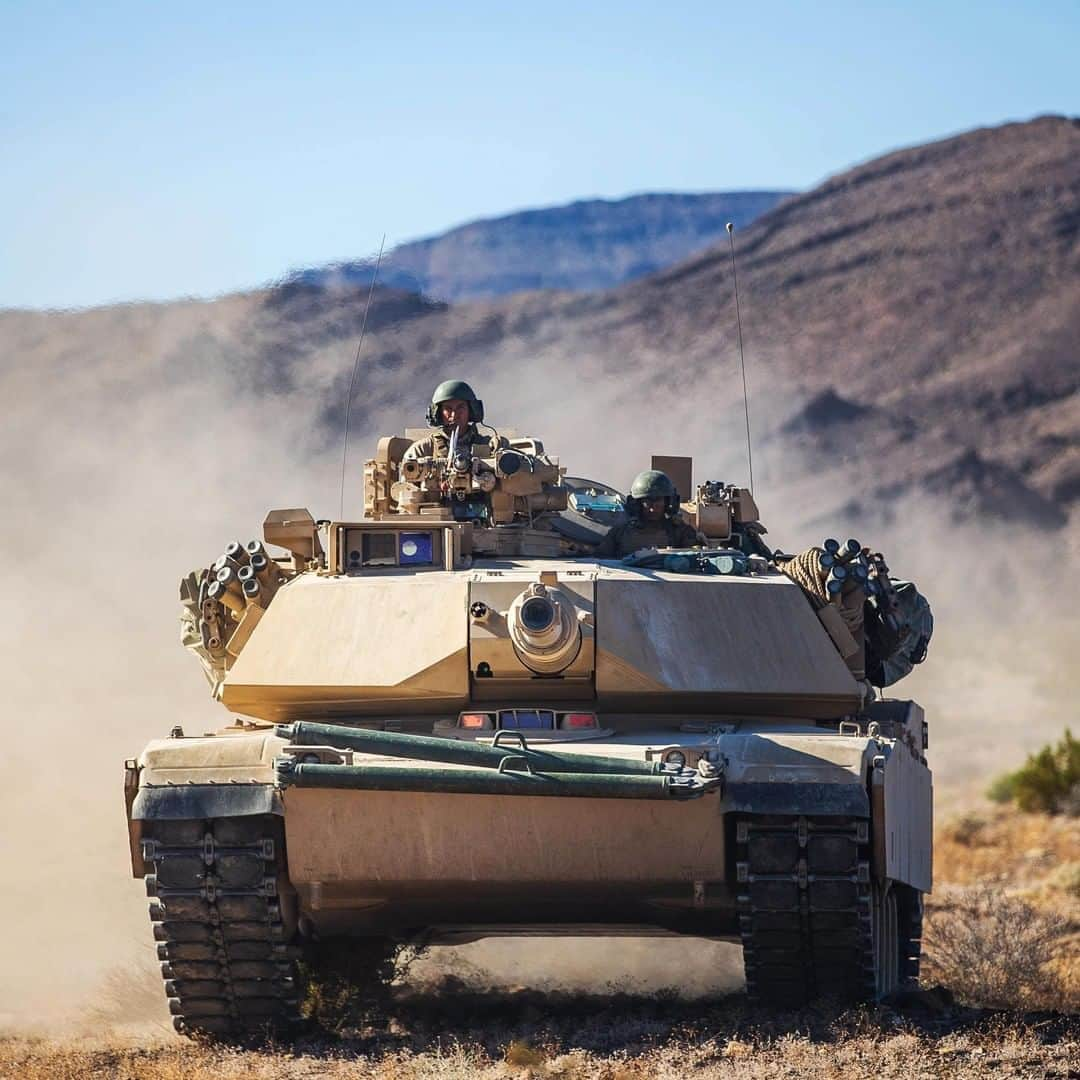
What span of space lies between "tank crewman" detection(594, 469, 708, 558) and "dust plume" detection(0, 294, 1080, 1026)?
300 cm

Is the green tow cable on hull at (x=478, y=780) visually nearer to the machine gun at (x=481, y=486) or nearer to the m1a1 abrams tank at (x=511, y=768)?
the m1a1 abrams tank at (x=511, y=768)

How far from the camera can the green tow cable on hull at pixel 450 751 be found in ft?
44.4

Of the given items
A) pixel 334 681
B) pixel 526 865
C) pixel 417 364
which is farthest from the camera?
pixel 417 364

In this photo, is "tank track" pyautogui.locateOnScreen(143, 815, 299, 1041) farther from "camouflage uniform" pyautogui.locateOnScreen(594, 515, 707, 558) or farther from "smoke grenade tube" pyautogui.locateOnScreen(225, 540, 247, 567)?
"camouflage uniform" pyautogui.locateOnScreen(594, 515, 707, 558)

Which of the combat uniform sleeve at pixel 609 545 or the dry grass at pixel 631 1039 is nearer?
the dry grass at pixel 631 1039

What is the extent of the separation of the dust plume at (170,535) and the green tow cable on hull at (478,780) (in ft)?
13.4

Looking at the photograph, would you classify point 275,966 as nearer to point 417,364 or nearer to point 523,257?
point 417,364

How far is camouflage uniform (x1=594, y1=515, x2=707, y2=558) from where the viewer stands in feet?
55.9

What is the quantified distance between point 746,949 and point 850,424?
4129 cm

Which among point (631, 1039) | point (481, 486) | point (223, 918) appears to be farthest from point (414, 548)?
point (631, 1039)

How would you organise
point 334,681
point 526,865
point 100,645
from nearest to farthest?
point 526,865, point 334,681, point 100,645

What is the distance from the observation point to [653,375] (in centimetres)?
5191

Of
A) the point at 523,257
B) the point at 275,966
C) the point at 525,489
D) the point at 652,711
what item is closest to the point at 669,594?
the point at 652,711

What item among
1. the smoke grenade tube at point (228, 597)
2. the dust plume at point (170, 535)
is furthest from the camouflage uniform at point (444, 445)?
the dust plume at point (170, 535)
